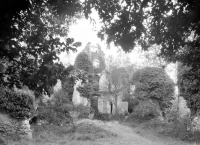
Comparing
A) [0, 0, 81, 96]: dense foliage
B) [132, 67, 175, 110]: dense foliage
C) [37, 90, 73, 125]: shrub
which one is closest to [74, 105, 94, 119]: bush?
[37, 90, 73, 125]: shrub

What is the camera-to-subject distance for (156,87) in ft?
71.1

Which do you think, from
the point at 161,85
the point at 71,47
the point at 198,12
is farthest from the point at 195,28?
the point at 161,85

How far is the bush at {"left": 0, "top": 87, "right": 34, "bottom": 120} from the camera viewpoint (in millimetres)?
11398

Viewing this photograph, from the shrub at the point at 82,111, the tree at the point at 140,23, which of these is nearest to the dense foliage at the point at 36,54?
the tree at the point at 140,23

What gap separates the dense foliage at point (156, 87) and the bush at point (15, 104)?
44.2 feet

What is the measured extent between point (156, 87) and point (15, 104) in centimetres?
1545

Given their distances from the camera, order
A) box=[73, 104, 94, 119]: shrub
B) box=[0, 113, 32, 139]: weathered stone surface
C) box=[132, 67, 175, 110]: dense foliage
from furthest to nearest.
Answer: box=[132, 67, 175, 110]: dense foliage
box=[73, 104, 94, 119]: shrub
box=[0, 113, 32, 139]: weathered stone surface

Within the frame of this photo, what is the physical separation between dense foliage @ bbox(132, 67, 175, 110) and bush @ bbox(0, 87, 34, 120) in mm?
13476

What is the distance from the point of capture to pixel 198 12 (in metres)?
3.48

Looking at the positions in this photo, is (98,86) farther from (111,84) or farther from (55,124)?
(55,124)

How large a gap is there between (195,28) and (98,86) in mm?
26588

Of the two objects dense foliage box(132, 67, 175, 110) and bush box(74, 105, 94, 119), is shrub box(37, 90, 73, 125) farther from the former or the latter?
dense foliage box(132, 67, 175, 110)

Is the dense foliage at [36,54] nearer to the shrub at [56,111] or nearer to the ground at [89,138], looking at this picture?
the ground at [89,138]

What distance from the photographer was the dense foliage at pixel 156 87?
21.4 metres
